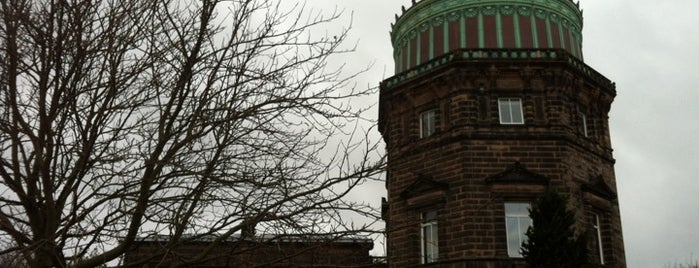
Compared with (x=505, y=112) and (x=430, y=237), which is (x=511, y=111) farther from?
(x=430, y=237)

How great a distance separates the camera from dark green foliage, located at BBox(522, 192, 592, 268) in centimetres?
1773

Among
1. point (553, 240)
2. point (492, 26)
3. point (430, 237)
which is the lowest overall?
point (553, 240)

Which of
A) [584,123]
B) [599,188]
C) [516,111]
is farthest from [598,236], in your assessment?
[516,111]

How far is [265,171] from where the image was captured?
30.2ft

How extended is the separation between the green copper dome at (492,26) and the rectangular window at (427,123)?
1.93m

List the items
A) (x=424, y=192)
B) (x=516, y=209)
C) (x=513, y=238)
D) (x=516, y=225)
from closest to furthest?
(x=513, y=238), (x=516, y=225), (x=516, y=209), (x=424, y=192)

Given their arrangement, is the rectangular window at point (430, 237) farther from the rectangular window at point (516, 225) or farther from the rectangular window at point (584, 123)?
the rectangular window at point (584, 123)

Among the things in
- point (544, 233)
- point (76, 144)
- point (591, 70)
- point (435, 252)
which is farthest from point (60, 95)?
point (591, 70)

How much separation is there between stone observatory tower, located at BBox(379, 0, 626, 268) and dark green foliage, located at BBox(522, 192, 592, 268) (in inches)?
110

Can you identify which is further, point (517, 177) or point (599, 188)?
point (599, 188)

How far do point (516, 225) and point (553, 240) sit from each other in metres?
3.86

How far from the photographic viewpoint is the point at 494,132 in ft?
75.2

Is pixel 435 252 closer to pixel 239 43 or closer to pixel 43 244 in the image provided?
pixel 239 43

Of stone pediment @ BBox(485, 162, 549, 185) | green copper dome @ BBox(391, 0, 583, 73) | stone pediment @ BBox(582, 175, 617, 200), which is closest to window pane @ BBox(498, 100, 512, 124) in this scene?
stone pediment @ BBox(485, 162, 549, 185)
